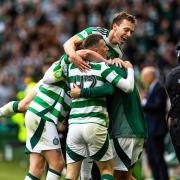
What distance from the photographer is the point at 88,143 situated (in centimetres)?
873

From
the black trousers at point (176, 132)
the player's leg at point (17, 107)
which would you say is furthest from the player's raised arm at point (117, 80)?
the player's leg at point (17, 107)

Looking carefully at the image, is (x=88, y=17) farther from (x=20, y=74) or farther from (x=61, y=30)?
(x=20, y=74)

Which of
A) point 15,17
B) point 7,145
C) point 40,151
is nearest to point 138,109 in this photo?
point 40,151

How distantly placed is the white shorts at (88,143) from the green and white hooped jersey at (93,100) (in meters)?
0.07

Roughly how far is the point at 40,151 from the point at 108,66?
1.36 metres

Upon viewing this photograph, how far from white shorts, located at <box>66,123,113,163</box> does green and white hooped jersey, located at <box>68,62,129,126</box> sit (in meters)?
0.07

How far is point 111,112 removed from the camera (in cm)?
917

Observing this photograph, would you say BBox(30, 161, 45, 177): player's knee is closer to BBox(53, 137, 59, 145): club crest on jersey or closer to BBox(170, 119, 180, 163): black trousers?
BBox(53, 137, 59, 145): club crest on jersey

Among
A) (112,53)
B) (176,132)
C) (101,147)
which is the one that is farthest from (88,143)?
(112,53)

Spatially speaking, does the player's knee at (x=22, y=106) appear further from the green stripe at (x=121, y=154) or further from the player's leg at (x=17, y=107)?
the green stripe at (x=121, y=154)

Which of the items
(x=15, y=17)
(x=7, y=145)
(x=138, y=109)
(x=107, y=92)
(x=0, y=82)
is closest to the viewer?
(x=107, y=92)

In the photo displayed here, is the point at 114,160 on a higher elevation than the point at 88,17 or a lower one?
lower

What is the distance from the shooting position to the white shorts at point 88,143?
8.65m

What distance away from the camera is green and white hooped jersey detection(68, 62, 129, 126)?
8633 millimetres
